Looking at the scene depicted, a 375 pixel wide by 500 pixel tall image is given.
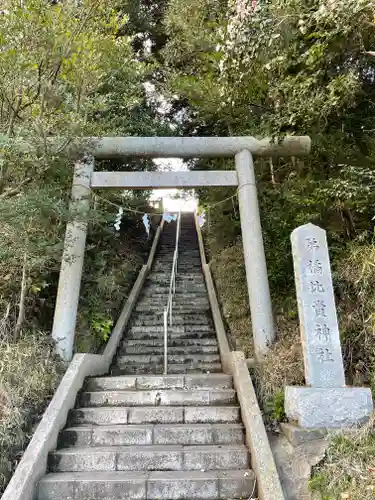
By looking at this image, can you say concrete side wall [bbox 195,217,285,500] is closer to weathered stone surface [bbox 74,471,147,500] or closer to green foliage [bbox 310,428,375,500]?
green foliage [bbox 310,428,375,500]

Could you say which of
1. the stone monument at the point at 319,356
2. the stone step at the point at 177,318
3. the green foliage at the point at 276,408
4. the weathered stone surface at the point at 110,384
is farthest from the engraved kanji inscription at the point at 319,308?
the stone step at the point at 177,318

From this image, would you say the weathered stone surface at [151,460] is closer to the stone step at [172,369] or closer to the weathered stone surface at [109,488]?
the weathered stone surface at [109,488]

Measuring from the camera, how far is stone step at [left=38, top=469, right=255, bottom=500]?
12.8 ft

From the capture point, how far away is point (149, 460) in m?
4.26

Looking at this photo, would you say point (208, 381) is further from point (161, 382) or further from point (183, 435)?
point (183, 435)

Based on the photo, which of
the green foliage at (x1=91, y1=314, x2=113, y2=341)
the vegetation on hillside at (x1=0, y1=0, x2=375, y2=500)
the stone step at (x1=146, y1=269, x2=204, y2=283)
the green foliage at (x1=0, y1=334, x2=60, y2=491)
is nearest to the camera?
the green foliage at (x1=0, y1=334, x2=60, y2=491)

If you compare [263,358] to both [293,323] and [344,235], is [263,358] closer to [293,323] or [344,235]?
[293,323]

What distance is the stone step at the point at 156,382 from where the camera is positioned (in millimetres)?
5621

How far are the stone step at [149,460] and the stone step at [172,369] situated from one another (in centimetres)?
236

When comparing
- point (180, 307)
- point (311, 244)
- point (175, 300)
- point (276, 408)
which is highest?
point (175, 300)

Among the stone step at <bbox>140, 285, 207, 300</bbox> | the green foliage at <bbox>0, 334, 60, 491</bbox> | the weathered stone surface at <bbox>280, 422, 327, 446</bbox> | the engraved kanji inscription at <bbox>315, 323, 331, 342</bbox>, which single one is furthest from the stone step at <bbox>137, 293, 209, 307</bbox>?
the weathered stone surface at <bbox>280, 422, 327, 446</bbox>

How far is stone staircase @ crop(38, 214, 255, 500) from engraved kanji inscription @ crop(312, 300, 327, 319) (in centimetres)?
152

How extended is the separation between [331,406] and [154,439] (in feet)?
6.45

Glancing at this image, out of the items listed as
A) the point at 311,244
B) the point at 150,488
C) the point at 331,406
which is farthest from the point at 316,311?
the point at 150,488
